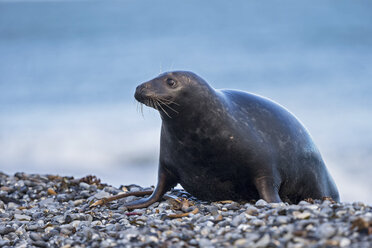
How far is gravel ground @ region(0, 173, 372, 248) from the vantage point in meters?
5.01

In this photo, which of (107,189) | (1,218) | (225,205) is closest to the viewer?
(225,205)

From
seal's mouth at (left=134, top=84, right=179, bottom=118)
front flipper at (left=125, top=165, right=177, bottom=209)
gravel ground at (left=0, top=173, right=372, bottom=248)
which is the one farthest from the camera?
front flipper at (left=125, top=165, right=177, bottom=209)

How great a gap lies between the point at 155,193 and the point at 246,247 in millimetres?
3164

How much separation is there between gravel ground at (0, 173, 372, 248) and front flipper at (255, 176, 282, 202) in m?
0.30

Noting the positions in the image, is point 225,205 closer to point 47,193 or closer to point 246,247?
point 246,247

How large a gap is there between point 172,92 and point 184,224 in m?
1.65

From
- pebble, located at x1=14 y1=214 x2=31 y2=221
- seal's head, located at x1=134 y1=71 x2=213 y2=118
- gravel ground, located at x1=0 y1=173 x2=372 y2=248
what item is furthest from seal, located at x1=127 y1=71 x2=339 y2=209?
pebble, located at x1=14 y1=214 x2=31 y2=221

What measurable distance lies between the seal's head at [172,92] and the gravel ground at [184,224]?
110 cm

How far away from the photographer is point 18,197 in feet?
34.4

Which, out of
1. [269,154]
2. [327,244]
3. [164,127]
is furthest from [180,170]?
[327,244]

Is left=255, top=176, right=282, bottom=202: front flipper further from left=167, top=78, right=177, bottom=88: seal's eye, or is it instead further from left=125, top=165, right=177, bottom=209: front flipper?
left=167, top=78, right=177, bottom=88: seal's eye

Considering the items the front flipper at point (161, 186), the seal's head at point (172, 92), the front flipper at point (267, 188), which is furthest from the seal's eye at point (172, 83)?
the front flipper at point (267, 188)

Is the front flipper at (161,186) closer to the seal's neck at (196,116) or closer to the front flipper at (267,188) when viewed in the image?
the seal's neck at (196,116)

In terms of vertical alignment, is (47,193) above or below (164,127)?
below
